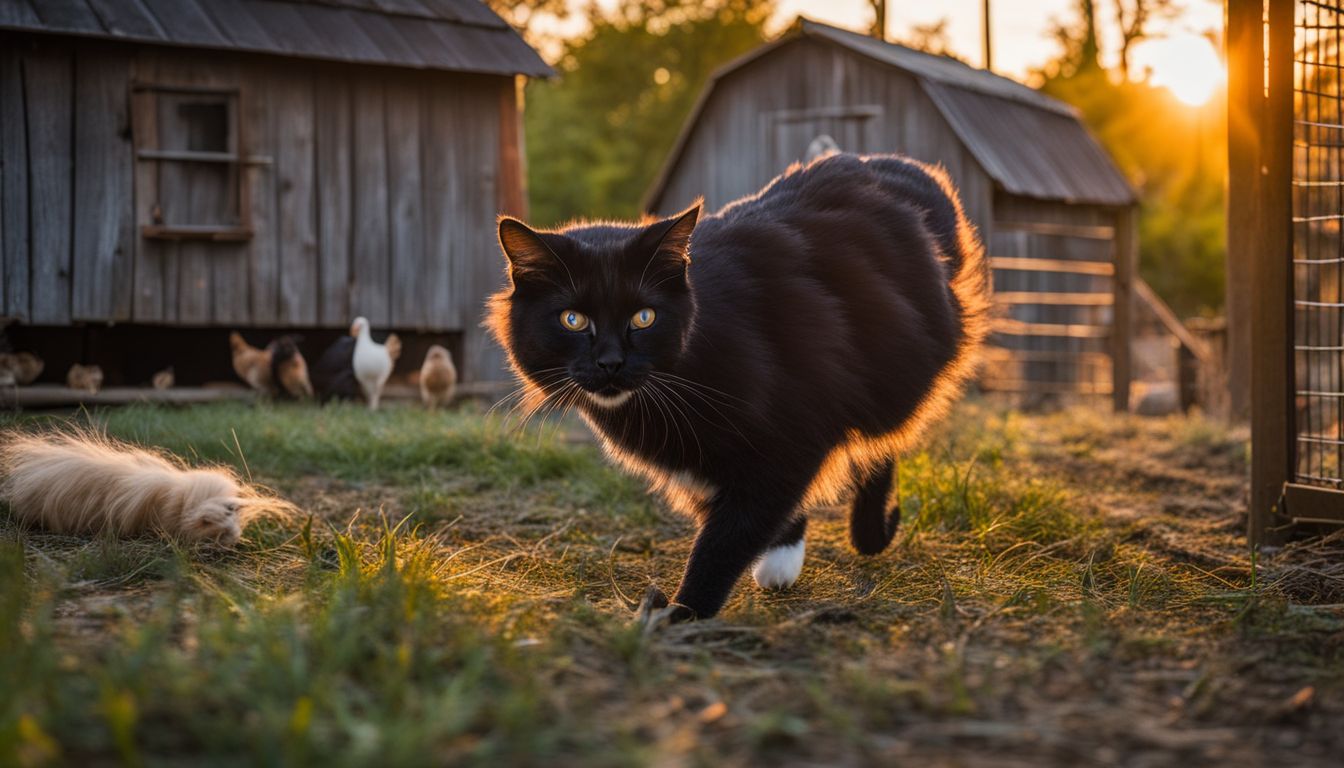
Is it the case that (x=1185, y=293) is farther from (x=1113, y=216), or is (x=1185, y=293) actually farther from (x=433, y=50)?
(x=433, y=50)

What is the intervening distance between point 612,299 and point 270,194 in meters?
6.85

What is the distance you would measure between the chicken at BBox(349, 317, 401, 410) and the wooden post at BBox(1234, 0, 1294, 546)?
637 centimetres

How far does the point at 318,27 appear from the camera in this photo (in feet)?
30.0

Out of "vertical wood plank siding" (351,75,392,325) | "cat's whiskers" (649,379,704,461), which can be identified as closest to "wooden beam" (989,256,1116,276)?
"vertical wood plank siding" (351,75,392,325)

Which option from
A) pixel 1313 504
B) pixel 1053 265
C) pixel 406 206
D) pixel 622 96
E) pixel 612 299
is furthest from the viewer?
pixel 622 96

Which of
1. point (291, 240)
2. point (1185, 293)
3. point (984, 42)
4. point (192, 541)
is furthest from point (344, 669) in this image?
point (1185, 293)

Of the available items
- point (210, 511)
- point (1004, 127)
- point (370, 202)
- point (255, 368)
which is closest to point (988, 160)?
point (1004, 127)

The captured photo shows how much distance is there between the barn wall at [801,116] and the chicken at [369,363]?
20.8 feet

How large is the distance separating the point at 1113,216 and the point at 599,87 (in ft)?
51.2

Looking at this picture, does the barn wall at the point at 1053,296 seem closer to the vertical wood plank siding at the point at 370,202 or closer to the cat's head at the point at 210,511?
the vertical wood plank siding at the point at 370,202

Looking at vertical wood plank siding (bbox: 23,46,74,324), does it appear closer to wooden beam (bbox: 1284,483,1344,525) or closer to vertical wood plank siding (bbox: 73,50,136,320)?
vertical wood plank siding (bbox: 73,50,136,320)

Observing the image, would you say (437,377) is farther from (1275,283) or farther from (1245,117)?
(1275,283)

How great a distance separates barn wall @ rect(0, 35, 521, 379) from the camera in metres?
8.23

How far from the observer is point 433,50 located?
947cm
